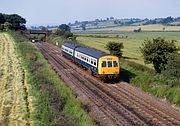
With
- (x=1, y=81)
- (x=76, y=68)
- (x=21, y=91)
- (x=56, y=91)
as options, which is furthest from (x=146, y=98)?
(x=76, y=68)

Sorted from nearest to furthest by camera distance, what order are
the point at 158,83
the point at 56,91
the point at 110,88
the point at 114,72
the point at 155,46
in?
the point at 56,91 < the point at 158,83 < the point at 110,88 < the point at 114,72 < the point at 155,46

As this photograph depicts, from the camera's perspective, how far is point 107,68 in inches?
1451

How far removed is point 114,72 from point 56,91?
32.6 ft

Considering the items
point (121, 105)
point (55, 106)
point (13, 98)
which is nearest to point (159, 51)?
point (121, 105)

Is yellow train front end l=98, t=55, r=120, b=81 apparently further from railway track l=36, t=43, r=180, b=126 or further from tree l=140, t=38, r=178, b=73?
tree l=140, t=38, r=178, b=73

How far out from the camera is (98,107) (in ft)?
87.1

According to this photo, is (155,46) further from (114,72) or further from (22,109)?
(22,109)

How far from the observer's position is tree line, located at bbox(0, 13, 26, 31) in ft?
460

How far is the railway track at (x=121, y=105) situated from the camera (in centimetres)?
2312

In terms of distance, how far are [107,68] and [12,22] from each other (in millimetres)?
115981

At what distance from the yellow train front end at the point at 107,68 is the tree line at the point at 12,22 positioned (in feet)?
351

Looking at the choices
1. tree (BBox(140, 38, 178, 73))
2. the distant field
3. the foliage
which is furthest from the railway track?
the distant field

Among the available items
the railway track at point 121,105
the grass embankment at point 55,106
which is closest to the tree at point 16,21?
the railway track at point 121,105

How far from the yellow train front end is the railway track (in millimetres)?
1220
